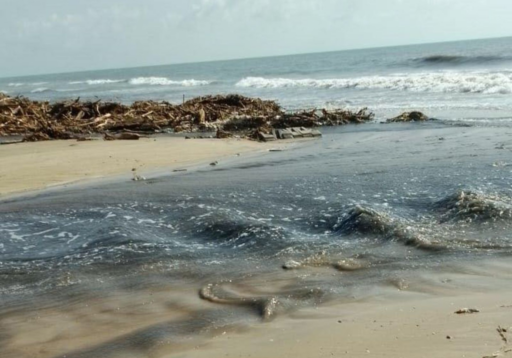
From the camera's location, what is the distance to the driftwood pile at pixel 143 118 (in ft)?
48.2

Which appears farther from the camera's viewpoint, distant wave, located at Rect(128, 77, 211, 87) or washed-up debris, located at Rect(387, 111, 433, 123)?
distant wave, located at Rect(128, 77, 211, 87)

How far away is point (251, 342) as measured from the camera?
3.12 metres

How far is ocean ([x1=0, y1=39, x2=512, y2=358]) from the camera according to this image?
3572mm

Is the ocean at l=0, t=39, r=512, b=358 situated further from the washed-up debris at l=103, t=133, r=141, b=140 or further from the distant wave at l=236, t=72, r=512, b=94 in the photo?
the distant wave at l=236, t=72, r=512, b=94

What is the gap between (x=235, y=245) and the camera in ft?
16.8

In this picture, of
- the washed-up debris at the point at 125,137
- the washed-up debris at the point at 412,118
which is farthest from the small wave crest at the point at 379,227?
the washed-up debris at the point at 412,118

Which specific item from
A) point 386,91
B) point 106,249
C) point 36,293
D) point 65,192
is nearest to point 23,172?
point 65,192

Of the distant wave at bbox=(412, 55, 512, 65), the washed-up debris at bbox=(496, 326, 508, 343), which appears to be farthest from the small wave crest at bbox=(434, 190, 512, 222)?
the distant wave at bbox=(412, 55, 512, 65)

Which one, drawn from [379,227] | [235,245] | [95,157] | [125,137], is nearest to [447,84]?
[125,137]

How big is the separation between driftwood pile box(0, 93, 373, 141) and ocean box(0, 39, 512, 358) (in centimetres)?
553

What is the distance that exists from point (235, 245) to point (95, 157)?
6205mm

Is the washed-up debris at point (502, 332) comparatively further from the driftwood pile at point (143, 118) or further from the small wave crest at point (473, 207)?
the driftwood pile at point (143, 118)

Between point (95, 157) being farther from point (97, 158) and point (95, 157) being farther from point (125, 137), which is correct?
point (125, 137)

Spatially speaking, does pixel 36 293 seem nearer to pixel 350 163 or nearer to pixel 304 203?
pixel 304 203
